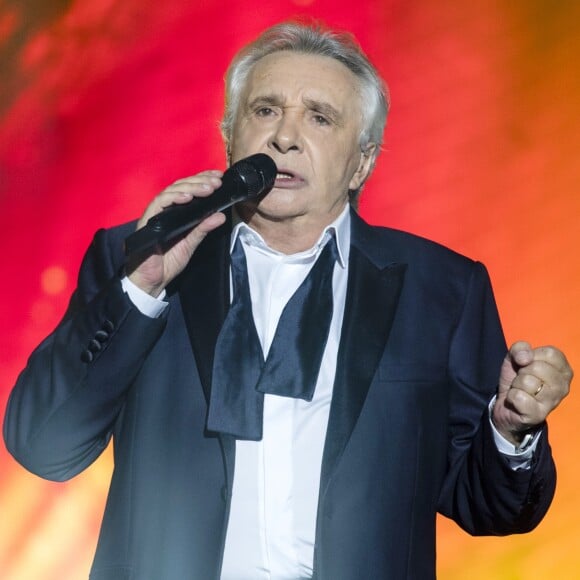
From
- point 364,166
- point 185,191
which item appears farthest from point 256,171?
point 364,166

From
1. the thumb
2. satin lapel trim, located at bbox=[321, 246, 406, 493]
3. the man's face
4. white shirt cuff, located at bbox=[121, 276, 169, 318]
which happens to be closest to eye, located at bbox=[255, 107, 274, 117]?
the man's face

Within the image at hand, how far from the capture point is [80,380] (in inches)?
64.8

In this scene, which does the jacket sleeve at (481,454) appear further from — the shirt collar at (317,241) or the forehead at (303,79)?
the forehead at (303,79)

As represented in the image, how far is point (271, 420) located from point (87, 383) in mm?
314

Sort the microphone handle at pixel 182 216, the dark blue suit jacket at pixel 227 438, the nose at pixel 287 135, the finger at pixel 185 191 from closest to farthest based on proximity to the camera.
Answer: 1. the microphone handle at pixel 182 216
2. the finger at pixel 185 191
3. the dark blue suit jacket at pixel 227 438
4. the nose at pixel 287 135

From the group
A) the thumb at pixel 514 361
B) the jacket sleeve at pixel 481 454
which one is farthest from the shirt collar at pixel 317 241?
the thumb at pixel 514 361

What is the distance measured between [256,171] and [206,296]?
0.95 ft

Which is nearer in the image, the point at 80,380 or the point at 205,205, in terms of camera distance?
the point at 205,205

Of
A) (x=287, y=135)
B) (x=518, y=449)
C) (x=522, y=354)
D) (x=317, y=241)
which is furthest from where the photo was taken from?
(x=317, y=241)

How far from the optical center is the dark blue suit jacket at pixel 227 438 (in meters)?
1.67

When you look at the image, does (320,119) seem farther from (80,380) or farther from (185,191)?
(80,380)

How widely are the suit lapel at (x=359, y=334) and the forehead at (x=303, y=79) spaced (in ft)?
0.82

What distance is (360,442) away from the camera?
174 centimetres

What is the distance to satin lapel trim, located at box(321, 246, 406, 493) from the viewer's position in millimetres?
1702
